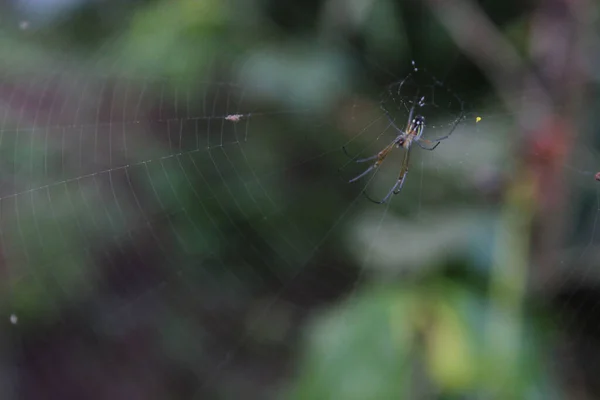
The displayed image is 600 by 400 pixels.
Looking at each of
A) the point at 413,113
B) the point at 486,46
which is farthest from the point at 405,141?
the point at 486,46

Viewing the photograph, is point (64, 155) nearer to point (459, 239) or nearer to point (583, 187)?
point (459, 239)

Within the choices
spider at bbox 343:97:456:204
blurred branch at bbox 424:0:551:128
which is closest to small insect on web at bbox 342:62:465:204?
spider at bbox 343:97:456:204

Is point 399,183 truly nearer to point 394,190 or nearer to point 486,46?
point 394,190

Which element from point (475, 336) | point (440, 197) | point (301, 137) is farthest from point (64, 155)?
point (475, 336)

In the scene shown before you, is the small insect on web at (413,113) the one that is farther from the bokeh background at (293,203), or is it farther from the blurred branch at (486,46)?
the blurred branch at (486,46)

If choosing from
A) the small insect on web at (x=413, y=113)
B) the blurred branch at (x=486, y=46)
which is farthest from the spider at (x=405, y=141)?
the blurred branch at (x=486, y=46)

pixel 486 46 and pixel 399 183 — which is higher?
pixel 486 46
